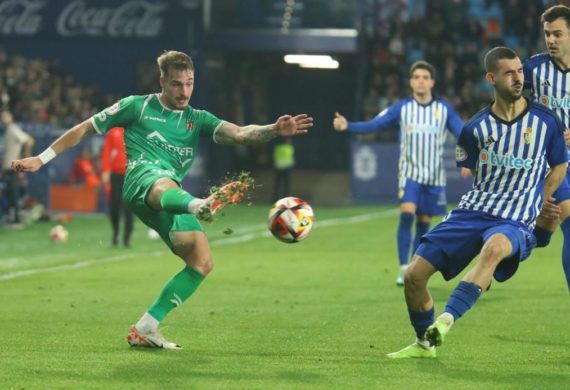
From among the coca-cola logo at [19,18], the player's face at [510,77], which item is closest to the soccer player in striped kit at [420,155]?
the player's face at [510,77]

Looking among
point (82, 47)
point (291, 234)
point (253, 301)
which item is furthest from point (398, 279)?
point (82, 47)

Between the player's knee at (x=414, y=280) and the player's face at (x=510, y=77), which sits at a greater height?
the player's face at (x=510, y=77)

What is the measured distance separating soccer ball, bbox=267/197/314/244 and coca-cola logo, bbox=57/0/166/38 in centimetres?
2804

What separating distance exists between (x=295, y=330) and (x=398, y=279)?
4254mm

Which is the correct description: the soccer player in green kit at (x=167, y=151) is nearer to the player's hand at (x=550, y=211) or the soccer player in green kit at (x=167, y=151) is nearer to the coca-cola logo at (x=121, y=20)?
the player's hand at (x=550, y=211)

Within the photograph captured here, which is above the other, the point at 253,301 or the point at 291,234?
the point at 291,234

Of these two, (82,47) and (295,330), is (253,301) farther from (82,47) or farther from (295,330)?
(82,47)

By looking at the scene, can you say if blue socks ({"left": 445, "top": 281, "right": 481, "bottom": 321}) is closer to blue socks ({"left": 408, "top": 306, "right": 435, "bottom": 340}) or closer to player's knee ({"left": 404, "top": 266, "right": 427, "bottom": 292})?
player's knee ({"left": 404, "top": 266, "right": 427, "bottom": 292})

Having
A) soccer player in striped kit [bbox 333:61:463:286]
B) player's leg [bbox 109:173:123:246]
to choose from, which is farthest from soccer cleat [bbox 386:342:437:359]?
player's leg [bbox 109:173:123:246]

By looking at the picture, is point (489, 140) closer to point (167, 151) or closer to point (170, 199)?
point (170, 199)

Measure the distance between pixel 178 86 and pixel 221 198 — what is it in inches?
→ 50.7

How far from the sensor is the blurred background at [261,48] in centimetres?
3556

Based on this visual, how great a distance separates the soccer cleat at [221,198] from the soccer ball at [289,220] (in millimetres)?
427

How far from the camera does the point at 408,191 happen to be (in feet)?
47.7
